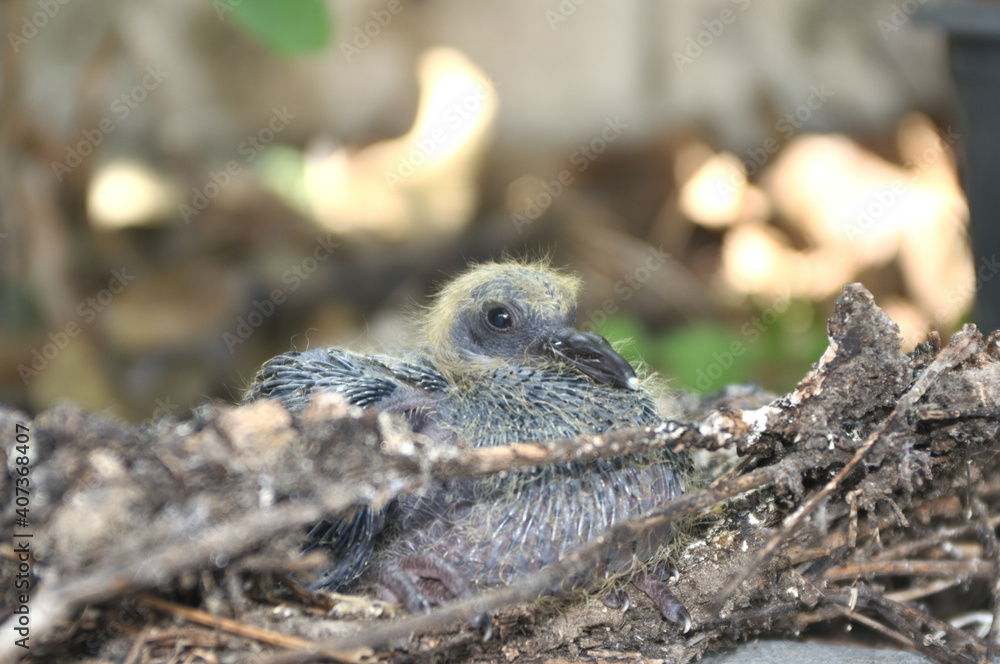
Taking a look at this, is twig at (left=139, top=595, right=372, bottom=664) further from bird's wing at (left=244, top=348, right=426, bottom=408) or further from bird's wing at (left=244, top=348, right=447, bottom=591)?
bird's wing at (left=244, top=348, right=426, bottom=408)

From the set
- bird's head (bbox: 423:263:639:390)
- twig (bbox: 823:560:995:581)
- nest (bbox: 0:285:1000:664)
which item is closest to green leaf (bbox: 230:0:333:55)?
bird's head (bbox: 423:263:639:390)

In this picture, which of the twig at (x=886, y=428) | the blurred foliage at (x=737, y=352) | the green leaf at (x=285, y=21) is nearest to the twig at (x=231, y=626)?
the twig at (x=886, y=428)

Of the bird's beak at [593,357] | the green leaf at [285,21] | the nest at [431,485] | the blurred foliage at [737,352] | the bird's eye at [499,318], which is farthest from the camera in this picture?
the blurred foliage at [737,352]

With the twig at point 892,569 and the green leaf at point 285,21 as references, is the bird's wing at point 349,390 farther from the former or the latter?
the green leaf at point 285,21

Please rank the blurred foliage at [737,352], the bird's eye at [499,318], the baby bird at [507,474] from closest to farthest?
the baby bird at [507,474] < the bird's eye at [499,318] < the blurred foliage at [737,352]

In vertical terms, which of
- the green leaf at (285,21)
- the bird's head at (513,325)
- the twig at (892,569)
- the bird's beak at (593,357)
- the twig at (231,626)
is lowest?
the twig at (892,569)

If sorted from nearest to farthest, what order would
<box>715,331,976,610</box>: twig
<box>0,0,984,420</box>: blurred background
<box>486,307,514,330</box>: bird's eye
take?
1. <box>715,331,976,610</box>: twig
2. <box>486,307,514,330</box>: bird's eye
3. <box>0,0,984,420</box>: blurred background

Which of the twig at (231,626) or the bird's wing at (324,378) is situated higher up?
the bird's wing at (324,378)
